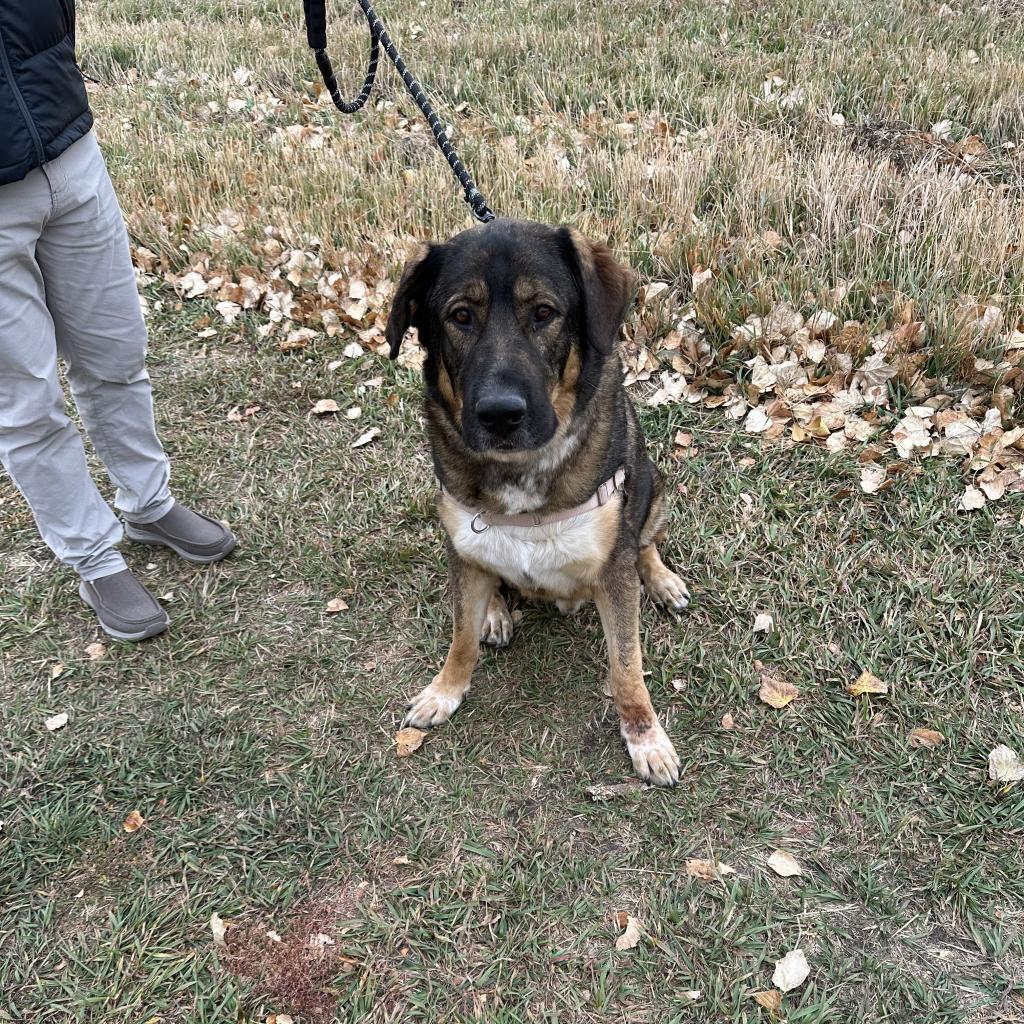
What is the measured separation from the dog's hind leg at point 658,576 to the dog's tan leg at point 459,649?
711mm

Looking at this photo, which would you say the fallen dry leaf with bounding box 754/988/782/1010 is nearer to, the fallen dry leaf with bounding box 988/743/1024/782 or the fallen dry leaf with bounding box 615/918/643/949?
the fallen dry leaf with bounding box 615/918/643/949

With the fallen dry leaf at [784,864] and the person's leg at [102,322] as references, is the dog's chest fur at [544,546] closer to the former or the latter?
the fallen dry leaf at [784,864]

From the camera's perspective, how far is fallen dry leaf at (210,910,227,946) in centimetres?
271

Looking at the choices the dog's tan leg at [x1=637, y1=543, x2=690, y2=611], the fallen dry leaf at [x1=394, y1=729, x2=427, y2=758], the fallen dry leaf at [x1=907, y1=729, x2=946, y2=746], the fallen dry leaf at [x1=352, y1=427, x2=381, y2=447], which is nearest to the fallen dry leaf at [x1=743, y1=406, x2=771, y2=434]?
the dog's tan leg at [x1=637, y1=543, x2=690, y2=611]

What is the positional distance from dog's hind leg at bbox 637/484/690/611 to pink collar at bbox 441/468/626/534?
2.43 feet

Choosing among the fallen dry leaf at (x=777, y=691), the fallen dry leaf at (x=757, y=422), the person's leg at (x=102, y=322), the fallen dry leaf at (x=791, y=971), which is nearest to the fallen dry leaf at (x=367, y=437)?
the person's leg at (x=102, y=322)

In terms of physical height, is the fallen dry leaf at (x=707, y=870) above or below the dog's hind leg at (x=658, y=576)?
below

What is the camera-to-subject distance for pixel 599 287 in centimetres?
283

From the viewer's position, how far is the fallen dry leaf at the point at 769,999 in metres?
2.48

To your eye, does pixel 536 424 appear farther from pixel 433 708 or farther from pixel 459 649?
pixel 433 708

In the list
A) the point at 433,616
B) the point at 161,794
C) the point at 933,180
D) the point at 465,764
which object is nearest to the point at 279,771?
the point at 161,794

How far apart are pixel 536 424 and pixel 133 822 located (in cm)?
207

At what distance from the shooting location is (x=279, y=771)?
10.6ft

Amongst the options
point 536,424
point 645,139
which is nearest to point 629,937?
point 536,424
